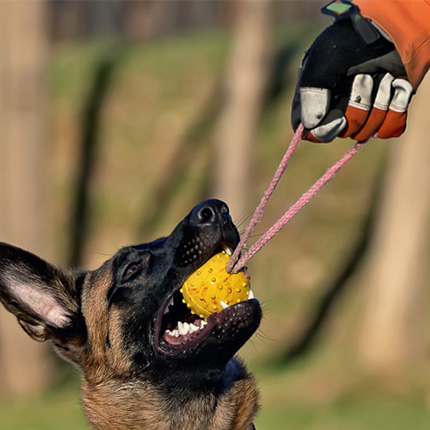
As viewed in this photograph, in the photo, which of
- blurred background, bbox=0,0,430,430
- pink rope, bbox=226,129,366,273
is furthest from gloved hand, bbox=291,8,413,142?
blurred background, bbox=0,0,430,430

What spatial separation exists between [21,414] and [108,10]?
13.9 meters

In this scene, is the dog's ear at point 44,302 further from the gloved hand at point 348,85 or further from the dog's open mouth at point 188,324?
the gloved hand at point 348,85

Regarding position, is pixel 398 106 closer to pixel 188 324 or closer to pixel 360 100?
pixel 360 100

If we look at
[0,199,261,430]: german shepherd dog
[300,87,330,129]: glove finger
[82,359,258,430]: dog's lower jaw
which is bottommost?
[82,359,258,430]: dog's lower jaw

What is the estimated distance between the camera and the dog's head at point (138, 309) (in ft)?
13.6

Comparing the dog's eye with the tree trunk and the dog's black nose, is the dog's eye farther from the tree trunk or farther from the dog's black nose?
the tree trunk

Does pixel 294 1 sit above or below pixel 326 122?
below

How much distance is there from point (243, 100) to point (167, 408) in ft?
25.2

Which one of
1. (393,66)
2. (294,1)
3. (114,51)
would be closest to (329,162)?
(114,51)

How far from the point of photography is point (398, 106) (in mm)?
3201

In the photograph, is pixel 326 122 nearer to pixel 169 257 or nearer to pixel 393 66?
pixel 393 66

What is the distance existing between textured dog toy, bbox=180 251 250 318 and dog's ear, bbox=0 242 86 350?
902 mm

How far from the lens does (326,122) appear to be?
3.20 meters

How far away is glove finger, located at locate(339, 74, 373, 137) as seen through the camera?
3.18 metres
